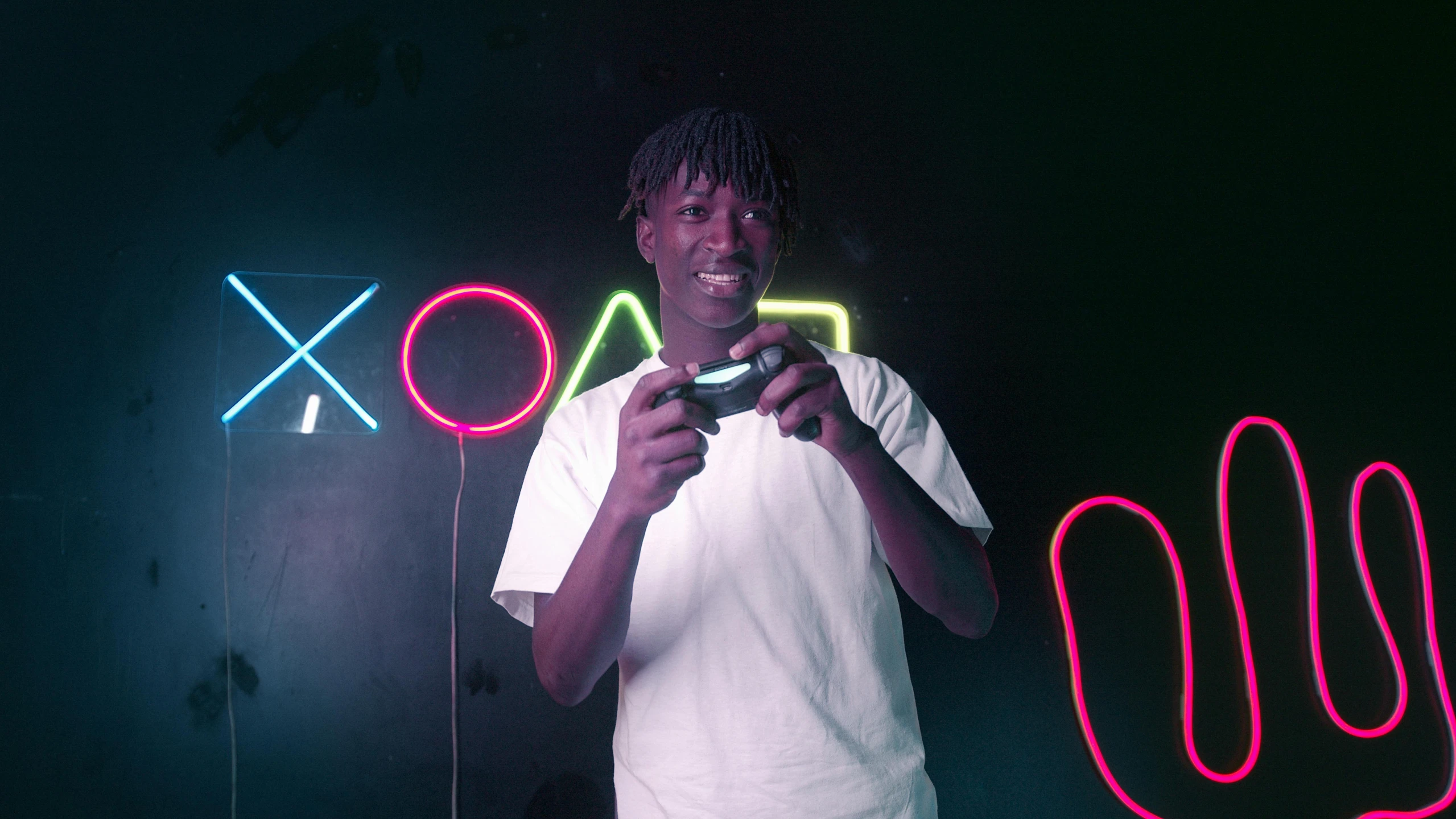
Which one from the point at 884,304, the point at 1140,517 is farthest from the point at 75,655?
the point at 1140,517

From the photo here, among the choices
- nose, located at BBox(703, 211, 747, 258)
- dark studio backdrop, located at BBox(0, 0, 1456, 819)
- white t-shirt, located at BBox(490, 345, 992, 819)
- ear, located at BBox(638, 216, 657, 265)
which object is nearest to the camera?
white t-shirt, located at BBox(490, 345, 992, 819)

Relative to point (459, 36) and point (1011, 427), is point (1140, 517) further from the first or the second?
point (459, 36)

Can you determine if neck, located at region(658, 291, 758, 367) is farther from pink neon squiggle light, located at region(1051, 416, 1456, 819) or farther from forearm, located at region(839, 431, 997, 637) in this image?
pink neon squiggle light, located at region(1051, 416, 1456, 819)

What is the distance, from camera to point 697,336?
119 centimetres

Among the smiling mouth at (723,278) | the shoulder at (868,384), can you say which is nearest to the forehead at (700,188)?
the smiling mouth at (723,278)

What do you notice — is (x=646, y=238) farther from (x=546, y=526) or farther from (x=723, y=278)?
(x=546, y=526)

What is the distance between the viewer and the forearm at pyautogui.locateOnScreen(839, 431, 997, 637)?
958 mm

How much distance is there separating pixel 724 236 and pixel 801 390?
0.34m

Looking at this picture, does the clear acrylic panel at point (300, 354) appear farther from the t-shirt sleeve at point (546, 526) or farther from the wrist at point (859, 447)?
the wrist at point (859, 447)

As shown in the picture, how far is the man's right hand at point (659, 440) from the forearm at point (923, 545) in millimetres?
201

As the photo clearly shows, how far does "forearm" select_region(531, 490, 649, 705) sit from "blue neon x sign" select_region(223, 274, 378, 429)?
1.16 meters

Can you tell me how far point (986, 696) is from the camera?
198 cm

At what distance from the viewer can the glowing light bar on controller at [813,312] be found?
6.55ft

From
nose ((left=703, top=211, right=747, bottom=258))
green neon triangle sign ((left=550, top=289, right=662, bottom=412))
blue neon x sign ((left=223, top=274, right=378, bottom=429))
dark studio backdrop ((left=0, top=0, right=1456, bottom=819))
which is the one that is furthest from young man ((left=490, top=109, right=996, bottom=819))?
blue neon x sign ((left=223, top=274, right=378, bottom=429))
